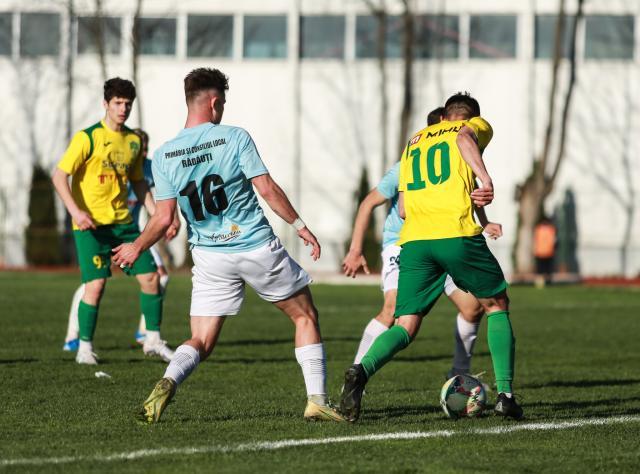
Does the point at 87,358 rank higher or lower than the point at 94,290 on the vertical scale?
lower

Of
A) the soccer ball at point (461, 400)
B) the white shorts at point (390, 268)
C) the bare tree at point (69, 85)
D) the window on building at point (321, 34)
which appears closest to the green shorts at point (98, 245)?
the white shorts at point (390, 268)

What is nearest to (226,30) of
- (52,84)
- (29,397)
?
(52,84)

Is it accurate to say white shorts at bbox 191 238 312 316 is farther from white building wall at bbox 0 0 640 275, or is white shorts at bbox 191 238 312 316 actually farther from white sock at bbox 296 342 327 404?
white building wall at bbox 0 0 640 275

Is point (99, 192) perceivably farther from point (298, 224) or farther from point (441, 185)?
point (441, 185)

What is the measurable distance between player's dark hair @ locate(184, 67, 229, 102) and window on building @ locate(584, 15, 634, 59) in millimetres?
30184

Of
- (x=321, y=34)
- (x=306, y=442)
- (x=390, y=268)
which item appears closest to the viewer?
(x=306, y=442)

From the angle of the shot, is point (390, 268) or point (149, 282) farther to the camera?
point (149, 282)

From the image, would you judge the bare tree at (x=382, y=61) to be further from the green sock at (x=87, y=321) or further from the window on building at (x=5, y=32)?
the green sock at (x=87, y=321)

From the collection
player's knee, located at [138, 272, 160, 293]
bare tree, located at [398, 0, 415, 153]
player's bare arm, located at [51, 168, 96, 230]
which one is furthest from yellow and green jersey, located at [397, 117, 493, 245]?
bare tree, located at [398, 0, 415, 153]

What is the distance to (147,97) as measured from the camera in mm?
37344

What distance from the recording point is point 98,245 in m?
11.1

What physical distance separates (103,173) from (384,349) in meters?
4.15

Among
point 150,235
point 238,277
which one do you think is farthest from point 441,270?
point 150,235

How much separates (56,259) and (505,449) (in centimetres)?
3088
